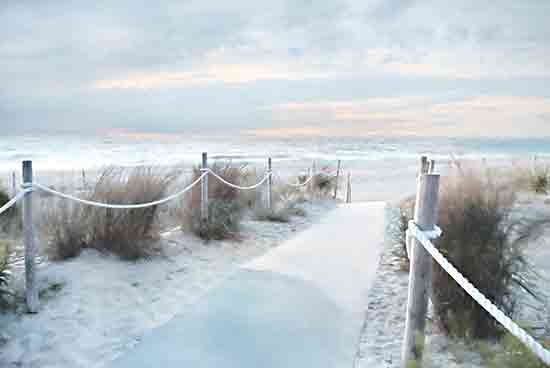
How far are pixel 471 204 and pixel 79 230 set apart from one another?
4.03 metres

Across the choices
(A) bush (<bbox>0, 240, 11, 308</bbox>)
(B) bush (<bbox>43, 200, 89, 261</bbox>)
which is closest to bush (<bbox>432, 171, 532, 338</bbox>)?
(A) bush (<bbox>0, 240, 11, 308</bbox>)

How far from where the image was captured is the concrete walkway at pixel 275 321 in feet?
10.7

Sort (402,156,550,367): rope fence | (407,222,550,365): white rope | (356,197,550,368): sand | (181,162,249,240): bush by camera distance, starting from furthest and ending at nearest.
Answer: (181,162,249,240): bush → (356,197,550,368): sand → (402,156,550,367): rope fence → (407,222,550,365): white rope

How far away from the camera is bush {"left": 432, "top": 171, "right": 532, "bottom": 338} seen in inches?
135

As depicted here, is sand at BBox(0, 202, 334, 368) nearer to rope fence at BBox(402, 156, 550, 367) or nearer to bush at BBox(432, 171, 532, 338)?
rope fence at BBox(402, 156, 550, 367)

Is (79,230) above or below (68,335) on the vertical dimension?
above

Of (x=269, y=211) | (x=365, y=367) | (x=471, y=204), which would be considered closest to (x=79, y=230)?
(x=365, y=367)

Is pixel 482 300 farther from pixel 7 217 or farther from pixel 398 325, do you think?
pixel 7 217

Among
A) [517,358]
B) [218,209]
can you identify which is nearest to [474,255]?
[517,358]

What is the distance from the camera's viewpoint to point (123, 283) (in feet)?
14.8

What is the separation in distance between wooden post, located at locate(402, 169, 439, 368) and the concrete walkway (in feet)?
1.64

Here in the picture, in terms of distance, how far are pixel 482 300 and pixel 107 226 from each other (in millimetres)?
4078

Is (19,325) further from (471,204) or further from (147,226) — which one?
(471,204)

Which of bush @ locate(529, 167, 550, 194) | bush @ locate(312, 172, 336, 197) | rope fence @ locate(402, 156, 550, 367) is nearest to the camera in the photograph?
rope fence @ locate(402, 156, 550, 367)
